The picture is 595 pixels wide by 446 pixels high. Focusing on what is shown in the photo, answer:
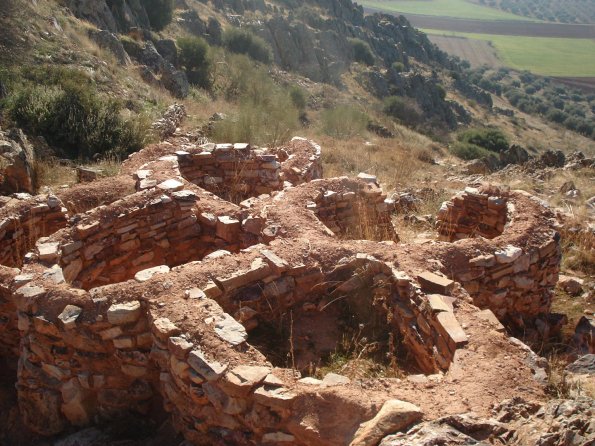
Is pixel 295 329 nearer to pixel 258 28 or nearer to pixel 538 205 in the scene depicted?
pixel 538 205

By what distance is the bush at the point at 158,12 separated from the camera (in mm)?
28391

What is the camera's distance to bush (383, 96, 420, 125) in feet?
108

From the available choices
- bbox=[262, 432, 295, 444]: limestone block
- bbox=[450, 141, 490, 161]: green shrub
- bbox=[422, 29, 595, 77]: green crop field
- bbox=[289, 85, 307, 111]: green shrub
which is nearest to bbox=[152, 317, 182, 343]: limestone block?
bbox=[262, 432, 295, 444]: limestone block

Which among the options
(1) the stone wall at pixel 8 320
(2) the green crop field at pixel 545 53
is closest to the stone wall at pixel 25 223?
(1) the stone wall at pixel 8 320

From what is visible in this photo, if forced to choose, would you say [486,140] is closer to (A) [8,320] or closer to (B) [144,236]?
(B) [144,236]

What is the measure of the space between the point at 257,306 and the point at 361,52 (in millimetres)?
41491

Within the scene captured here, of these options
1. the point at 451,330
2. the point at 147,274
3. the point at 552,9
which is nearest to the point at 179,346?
the point at 147,274

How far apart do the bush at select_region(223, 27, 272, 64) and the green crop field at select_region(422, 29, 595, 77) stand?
42.3 metres

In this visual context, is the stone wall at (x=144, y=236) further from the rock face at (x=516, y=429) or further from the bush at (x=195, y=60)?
the bush at (x=195, y=60)

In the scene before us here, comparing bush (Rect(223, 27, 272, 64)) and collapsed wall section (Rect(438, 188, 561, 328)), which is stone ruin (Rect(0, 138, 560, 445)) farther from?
bush (Rect(223, 27, 272, 64))

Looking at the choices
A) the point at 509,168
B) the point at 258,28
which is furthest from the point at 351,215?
the point at 258,28

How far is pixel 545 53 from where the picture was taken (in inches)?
2717

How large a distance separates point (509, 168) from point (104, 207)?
13.4 meters

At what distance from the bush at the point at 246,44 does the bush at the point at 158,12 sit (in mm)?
4139
